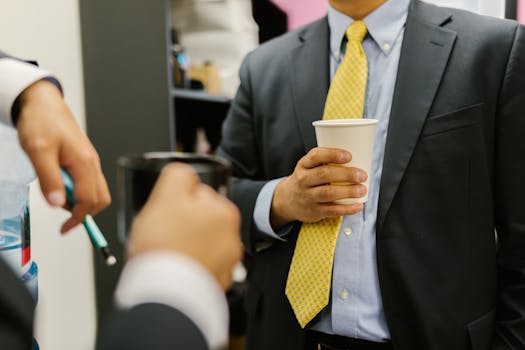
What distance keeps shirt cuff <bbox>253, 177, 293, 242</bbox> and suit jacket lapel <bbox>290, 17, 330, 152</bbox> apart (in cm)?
14

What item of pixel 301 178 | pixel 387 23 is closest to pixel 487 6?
pixel 387 23

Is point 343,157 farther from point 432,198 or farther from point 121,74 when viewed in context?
point 121,74

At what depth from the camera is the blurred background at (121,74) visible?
2.27 metres

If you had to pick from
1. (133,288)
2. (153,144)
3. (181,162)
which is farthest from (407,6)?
(153,144)

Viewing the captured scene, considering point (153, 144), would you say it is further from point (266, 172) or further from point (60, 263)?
point (266, 172)

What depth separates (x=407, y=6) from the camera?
1271mm

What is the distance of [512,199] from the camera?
3.82 ft

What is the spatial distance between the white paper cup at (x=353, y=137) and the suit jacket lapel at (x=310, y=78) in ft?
0.79

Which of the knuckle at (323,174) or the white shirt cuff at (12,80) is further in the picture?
the knuckle at (323,174)

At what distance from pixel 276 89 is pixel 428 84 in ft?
1.29

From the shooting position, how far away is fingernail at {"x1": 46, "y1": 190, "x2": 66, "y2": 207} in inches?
27.5

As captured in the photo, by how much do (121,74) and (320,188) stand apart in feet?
5.23

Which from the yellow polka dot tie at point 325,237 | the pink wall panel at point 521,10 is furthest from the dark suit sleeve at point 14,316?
the pink wall panel at point 521,10

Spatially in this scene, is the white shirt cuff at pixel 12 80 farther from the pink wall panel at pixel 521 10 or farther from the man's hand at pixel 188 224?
the pink wall panel at pixel 521 10
